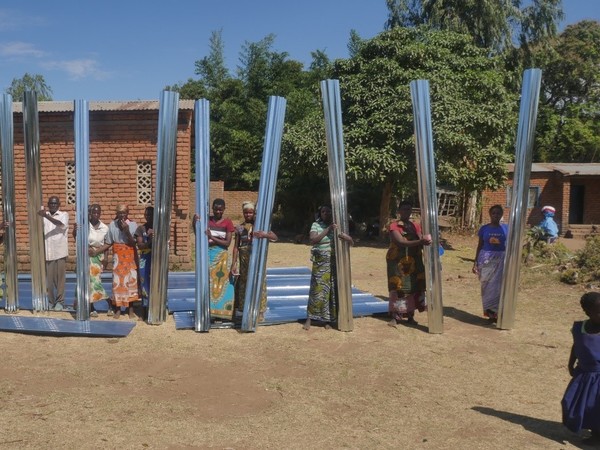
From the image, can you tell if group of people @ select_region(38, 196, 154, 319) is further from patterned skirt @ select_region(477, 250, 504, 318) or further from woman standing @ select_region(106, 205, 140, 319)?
patterned skirt @ select_region(477, 250, 504, 318)

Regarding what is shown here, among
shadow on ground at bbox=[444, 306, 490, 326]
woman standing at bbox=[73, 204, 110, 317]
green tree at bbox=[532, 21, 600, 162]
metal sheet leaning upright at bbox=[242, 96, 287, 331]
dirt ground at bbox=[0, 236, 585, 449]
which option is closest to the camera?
dirt ground at bbox=[0, 236, 585, 449]

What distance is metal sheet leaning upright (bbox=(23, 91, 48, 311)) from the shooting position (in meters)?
6.75

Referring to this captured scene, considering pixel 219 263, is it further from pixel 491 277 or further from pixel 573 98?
pixel 573 98

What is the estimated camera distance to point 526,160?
21.7ft

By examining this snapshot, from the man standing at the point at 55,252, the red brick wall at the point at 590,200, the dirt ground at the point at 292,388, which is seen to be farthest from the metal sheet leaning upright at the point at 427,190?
the red brick wall at the point at 590,200

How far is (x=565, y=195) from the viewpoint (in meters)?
23.3

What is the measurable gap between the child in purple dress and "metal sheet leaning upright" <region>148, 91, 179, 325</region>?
422 centimetres

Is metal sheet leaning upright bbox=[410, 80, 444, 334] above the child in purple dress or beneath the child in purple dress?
above

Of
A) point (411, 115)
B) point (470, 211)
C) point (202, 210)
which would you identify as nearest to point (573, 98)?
point (470, 211)

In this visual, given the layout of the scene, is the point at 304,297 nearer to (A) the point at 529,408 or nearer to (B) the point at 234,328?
(B) the point at 234,328

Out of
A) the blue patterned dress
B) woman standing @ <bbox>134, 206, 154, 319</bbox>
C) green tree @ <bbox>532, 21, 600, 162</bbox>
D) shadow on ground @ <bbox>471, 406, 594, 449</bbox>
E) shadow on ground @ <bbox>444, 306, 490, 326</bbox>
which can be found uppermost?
green tree @ <bbox>532, 21, 600, 162</bbox>

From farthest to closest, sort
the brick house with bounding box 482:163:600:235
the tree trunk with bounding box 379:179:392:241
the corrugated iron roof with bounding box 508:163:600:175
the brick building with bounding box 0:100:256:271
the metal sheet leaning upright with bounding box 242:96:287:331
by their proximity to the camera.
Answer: the brick house with bounding box 482:163:600:235
the corrugated iron roof with bounding box 508:163:600:175
the tree trunk with bounding box 379:179:392:241
the brick building with bounding box 0:100:256:271
the metal sheet leaning upright with bounding box 242:96:287:331

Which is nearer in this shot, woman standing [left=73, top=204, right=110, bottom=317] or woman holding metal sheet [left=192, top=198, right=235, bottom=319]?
woman holding metal sheet [left=192, top=198, right=235, bottom=319]

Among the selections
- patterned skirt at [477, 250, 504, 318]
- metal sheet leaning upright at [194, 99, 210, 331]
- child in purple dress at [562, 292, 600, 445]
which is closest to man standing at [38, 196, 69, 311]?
metal sheet leaning upright at [194, 99, 210, 331]
